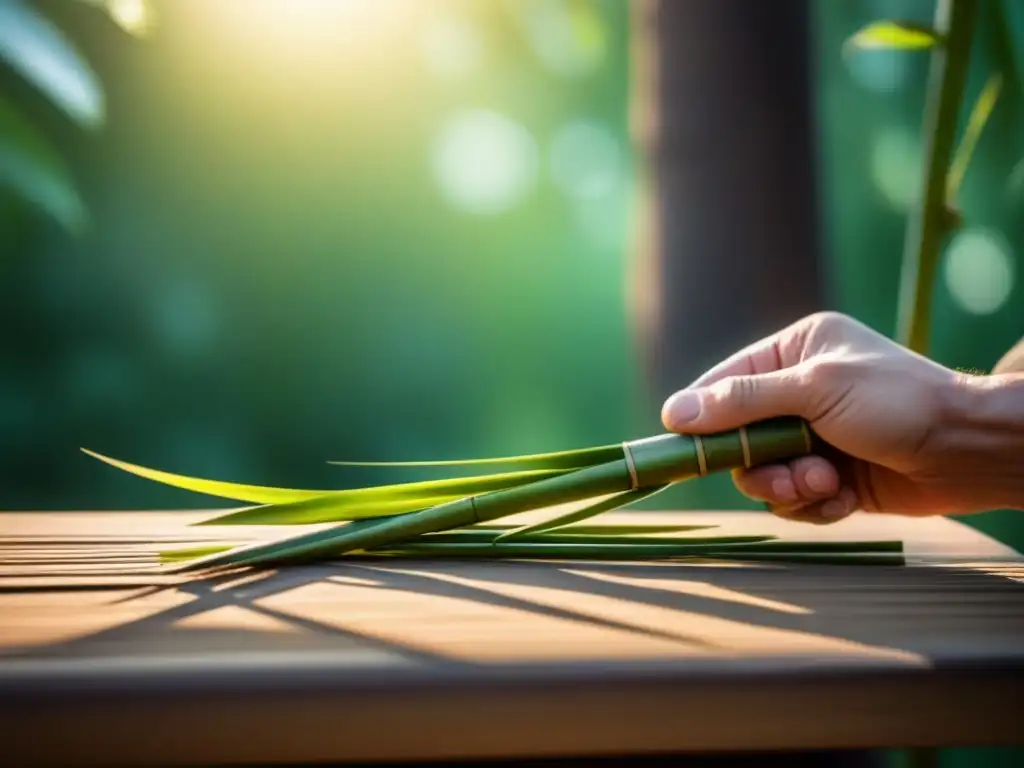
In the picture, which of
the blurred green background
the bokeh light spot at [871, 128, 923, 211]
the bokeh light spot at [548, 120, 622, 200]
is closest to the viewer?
the blurred green background

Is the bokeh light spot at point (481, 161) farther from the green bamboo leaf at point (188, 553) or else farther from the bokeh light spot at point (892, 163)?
the green bamboo leaf at point (188, 553)

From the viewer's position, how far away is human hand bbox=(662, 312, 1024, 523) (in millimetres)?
731

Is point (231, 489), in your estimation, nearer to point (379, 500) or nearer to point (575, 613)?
point (379, 500)

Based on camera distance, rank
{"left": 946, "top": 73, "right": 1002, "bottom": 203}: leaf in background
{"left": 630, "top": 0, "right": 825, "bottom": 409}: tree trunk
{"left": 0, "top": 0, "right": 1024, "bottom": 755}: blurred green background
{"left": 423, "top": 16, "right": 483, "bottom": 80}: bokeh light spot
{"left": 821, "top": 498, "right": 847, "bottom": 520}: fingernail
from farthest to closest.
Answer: {"left": 0, "top": 0, "right": 1024, "bottom": 755}: blurred green background → {"left": 423, "top": 16, "right": 483, "bottom": 80}: bokeh light spot → {"left": 630, "top": 0, "right": 825, "bottom": 409}: tree trunk → {"left": 946, "top": 73, "right": 1002, "bottom": 203}: leaf in background → {"left": 821, "top": 498, "right": 847, "bottom": 520}: fingernail

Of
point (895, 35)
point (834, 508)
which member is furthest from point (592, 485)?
point (895, 35)

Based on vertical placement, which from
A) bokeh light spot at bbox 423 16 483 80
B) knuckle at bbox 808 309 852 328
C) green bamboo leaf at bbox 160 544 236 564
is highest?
bokeh light spot at bbox 423 16 483 80

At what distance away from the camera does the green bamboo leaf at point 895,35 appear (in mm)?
943

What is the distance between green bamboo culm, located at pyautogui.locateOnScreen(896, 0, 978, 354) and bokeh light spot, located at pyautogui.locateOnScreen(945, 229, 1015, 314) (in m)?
3.49

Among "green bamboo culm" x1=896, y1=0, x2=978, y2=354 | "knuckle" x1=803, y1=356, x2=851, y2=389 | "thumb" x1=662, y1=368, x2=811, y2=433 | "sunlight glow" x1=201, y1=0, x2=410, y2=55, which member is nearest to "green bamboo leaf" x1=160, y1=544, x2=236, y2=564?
"thumb" x1=662, y1=368, x2=811, y2=433

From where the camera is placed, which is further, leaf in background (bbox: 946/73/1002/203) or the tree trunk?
the tree trunk

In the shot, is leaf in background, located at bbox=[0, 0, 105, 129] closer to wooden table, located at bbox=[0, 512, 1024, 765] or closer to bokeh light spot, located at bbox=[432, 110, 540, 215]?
wooden table, located at bbox=[0, 512, 1024, 765]

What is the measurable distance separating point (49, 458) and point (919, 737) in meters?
4.37

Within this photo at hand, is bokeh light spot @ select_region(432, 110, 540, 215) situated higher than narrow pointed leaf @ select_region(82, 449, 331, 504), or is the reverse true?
bokeh light spot @ select_region(432, 110, 540, 215)

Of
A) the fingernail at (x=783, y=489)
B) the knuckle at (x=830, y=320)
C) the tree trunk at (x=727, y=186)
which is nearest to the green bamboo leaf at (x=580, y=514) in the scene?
the fingernail at (x=783, y=489)
